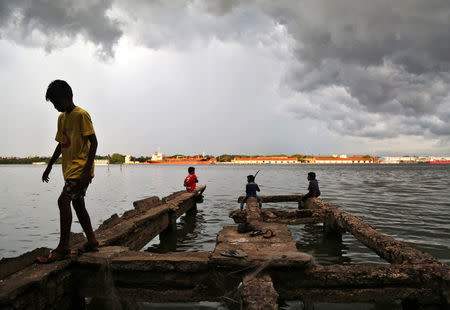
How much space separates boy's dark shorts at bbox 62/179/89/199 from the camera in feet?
11.3

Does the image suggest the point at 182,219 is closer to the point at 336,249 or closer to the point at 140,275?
the point at 336,249

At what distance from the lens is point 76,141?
356 centimetres

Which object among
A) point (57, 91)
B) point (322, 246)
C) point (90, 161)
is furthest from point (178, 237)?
point (57, 91)

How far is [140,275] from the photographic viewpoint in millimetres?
3533

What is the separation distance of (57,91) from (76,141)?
2.23 feet

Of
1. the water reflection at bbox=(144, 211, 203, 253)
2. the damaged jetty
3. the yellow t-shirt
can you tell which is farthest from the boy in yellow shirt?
the water reflection at bbox=(144, 211, 203, 253)

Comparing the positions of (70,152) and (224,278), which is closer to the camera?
(224,278)

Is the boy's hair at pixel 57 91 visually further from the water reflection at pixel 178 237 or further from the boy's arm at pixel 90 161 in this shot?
the water reflection at pixel 178 237

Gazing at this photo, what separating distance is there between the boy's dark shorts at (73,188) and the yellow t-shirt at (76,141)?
0.06 meters

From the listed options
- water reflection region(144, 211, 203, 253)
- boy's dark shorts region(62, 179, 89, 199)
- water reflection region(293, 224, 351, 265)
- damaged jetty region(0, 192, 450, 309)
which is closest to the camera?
damaged jetty region(0, 192, 450, 309)

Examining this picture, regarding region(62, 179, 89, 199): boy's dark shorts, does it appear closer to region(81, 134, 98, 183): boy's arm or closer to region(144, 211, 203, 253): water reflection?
region(81, 134, 98, 183): boy's arm

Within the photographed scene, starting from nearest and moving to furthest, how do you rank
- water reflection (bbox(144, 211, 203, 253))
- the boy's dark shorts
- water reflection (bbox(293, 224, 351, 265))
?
the boy's dark shorts
water reflection (bbox(293, 224, 351, 265))
water reflection (bbox(144, 211, 203, 253))

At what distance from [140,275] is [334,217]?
6.19 metres

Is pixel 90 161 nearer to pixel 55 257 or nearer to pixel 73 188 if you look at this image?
pixel 73 188
